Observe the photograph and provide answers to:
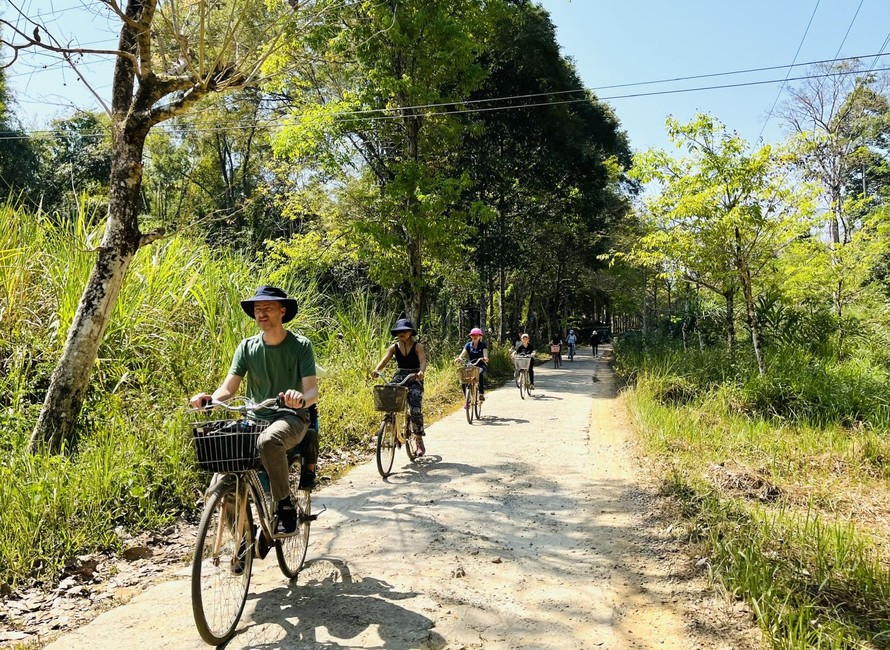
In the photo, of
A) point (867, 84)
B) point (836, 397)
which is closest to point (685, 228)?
point (836, 397)

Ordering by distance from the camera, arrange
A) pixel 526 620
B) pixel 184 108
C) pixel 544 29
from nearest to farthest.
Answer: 1. pixel 526 620
2. pixel 184 108
3. pixel 544 29

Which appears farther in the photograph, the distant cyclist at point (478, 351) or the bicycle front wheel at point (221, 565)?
the distant cyclist at point (478, 351)

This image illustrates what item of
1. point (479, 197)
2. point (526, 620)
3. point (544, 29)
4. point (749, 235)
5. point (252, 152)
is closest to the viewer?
point (526, 620)

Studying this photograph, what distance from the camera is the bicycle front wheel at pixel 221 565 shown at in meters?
3.14

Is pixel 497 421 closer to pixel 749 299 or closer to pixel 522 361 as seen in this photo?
pixel 522 361

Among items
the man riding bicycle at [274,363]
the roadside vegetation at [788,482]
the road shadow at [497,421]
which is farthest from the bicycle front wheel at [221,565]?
the road shadow at [497,421]

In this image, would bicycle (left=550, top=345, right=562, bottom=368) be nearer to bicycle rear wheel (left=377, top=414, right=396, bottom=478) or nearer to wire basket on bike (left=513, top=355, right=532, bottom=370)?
wire basket on bike (left=513, top=355, right=532, bottom=370)

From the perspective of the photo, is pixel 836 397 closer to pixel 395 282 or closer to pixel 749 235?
pixel 749 235

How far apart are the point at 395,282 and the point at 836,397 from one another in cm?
1028

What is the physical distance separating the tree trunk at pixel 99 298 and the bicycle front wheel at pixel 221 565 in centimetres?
317

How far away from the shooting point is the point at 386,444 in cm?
717

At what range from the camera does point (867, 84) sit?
2836cm

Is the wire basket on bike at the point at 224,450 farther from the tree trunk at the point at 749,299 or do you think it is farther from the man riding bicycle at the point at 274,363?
the tree trunk at the point at 749,299

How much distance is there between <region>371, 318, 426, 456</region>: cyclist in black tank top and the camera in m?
7.95
